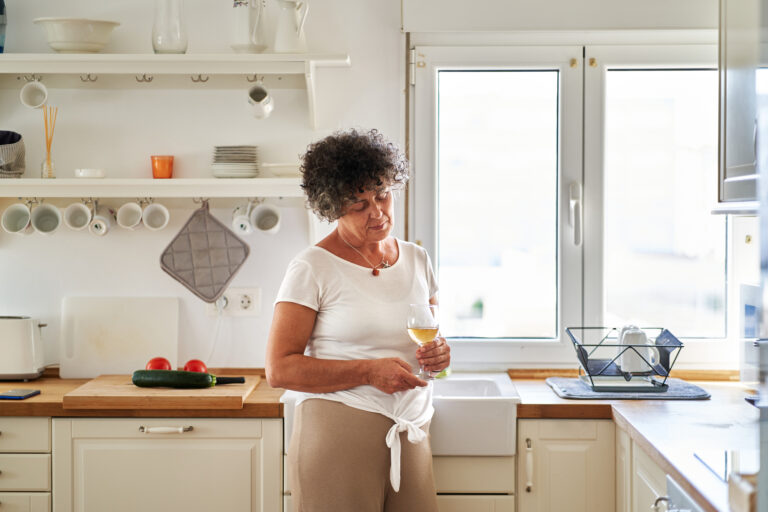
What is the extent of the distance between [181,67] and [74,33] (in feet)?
1.21

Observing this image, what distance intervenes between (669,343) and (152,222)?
5.79 feet

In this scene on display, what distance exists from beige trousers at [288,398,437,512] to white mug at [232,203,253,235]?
0.91 meters

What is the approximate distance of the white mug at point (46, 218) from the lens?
106 inches

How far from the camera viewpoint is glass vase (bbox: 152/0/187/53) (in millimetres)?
2525

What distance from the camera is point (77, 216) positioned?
2719 mm

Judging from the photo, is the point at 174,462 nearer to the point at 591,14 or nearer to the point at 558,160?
the point at 558,160

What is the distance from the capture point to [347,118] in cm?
273

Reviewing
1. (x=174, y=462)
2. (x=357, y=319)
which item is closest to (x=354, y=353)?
(x=357, y=319)

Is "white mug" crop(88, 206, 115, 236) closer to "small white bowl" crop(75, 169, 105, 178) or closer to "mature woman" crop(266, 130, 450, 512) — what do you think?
"small white bowl" crop(75, 169, 105, 178)

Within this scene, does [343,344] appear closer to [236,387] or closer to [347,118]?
[236,387]

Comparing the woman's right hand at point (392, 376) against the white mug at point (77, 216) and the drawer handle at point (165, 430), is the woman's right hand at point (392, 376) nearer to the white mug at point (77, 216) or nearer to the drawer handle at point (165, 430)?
the drawer handle at point (165, 430)

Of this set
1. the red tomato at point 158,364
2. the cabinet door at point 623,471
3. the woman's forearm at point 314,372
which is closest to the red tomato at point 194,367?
the red tomato at point 158,364

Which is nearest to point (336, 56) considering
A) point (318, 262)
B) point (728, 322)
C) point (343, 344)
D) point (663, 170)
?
point (318, 262)

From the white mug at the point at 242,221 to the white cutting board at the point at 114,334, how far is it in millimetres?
341
